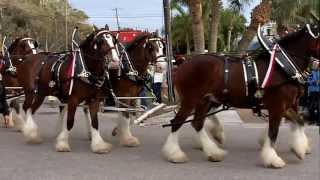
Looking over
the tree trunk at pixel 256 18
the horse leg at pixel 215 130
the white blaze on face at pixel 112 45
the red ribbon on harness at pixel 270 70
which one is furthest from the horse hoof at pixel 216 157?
the tree trunk at pixel 256 18

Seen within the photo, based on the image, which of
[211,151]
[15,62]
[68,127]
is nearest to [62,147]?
[68,127]

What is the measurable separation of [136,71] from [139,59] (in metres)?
0.29

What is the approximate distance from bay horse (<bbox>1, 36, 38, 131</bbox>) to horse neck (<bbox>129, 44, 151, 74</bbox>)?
3305 millimetres

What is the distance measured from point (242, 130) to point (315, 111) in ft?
5.86

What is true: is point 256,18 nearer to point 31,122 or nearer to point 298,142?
point 31,122

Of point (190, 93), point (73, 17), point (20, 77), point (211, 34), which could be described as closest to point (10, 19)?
point (73, 17)

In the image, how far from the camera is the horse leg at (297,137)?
8.41 metres

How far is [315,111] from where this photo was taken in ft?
41.2

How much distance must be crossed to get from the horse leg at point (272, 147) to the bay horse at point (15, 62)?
6.55 meters

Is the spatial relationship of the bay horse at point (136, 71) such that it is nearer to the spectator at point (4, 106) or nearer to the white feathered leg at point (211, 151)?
the white feathered leg at point (211, 151)

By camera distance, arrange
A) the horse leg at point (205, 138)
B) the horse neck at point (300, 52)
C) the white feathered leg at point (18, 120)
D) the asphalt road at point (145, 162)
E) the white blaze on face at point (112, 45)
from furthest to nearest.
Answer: the white feathered leg at point (18, 120), the white blaze on face at point (112, 45), the horse leg at point (205, 138), the horse neck at point (300, 52), the asphalt road at point (145, 162)

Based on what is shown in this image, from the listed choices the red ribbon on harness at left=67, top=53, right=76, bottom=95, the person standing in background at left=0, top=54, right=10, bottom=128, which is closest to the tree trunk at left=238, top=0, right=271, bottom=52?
the person standing in background at left=0, top=54, right=10, bottom=128

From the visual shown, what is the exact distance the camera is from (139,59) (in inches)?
411

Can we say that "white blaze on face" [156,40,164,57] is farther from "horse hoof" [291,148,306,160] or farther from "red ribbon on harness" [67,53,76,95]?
"horse hoof" [291,148,306,160]
